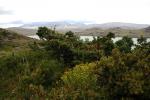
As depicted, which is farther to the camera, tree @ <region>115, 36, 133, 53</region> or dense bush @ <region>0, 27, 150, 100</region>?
tree @ <region>115, 36, 133, 53</region>

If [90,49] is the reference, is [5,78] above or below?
below

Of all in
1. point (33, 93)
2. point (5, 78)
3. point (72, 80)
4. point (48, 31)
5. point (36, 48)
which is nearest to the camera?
point (72, 80)

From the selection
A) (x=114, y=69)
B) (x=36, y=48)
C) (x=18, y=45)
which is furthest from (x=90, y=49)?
(x=18, y=45)

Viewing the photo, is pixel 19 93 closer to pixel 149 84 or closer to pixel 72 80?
pixel 72 80

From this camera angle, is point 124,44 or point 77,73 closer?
point 77,73

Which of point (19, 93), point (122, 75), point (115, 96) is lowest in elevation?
point (19, 93)

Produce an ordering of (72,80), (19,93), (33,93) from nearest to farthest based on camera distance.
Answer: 1. (72,80)
2. (33,93)
3. (19,93)

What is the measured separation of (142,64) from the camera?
33.6 m

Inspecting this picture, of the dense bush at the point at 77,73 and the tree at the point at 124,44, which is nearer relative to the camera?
the dense bush at the point at 77,73

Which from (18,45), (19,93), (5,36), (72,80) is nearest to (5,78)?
(19,93)

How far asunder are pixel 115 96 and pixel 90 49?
29.8 m

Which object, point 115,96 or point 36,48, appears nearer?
point 115,96

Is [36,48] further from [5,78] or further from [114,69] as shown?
[114,69]

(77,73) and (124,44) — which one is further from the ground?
(77,73)
